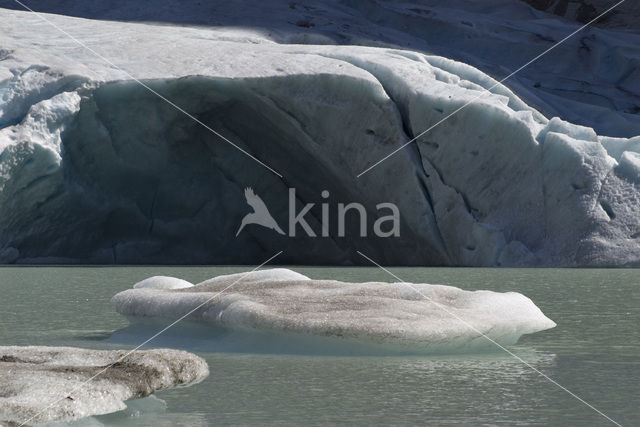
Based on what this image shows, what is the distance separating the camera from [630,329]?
6461 millimetres

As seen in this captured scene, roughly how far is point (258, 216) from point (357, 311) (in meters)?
11.7

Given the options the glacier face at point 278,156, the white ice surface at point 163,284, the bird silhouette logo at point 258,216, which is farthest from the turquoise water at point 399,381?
the bird silhouette logo at point 258,216

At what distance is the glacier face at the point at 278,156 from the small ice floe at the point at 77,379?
9.88m

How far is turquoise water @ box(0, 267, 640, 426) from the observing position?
369cm

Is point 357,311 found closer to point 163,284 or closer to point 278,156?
point 163,284

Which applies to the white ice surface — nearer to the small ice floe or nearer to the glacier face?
the small ice floe

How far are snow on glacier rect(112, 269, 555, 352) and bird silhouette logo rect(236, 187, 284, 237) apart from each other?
10170 mm

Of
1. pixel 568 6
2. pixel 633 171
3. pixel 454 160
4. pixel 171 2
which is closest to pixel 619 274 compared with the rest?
pixel 633 171

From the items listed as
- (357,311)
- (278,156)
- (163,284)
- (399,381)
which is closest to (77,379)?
(399,381)

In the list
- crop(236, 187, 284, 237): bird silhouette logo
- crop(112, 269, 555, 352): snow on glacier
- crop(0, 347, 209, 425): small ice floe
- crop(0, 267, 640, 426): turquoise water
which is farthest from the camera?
crop(236, 187, 284, 237): bird silhouette logo

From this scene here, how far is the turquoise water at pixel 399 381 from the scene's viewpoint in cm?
369

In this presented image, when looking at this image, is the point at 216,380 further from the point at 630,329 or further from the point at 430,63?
the point at 430,63

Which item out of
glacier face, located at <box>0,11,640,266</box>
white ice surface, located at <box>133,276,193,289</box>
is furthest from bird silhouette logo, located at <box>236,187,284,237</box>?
white ice surface, located at <box>133,276,193,289</box>

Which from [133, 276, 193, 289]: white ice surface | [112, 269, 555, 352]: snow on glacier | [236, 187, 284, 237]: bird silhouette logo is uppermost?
[236, 187, 284, 237]: bird silhouette logo
